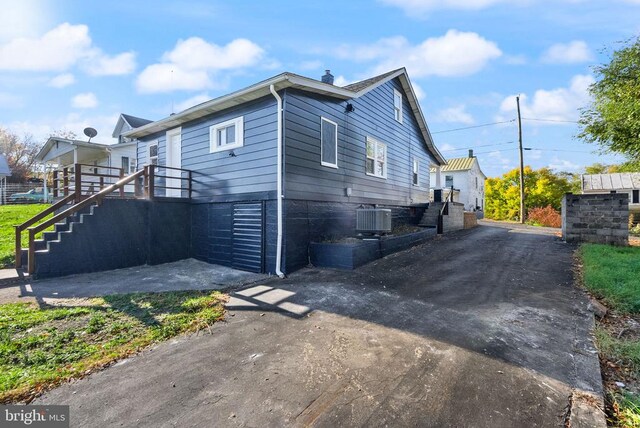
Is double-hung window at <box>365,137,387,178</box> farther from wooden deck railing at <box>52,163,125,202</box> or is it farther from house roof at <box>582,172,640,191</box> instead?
house roof at <box>582,172,640,191</box>

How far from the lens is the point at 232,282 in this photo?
6328mm

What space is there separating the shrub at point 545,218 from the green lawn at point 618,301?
12966mm

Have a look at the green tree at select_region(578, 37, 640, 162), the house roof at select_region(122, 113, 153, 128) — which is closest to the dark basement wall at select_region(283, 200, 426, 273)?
the green tree at select_region(578, 37, 640, 162)

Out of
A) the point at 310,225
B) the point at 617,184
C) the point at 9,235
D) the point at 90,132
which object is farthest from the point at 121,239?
the point at 617,184

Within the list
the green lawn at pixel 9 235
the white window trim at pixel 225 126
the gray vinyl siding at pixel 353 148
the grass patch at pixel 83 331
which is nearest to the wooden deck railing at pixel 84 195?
the green lawn at pixel 9 235

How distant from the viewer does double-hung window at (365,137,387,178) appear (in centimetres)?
1034

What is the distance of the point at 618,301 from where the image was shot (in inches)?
179

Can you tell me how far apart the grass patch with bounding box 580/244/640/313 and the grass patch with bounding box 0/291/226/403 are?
603cm

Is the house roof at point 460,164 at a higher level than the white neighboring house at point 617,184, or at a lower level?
higher

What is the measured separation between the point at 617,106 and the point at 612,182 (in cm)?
2030

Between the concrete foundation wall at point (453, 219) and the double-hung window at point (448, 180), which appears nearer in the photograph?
the concrete foundation wall at point (453, 219)

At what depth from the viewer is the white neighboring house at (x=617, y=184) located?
23984mm

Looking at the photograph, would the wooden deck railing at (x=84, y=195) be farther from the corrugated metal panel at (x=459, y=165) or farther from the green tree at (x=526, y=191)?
the green tree at (x=526, y=191)

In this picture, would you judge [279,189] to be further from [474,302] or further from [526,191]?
[526,191]
